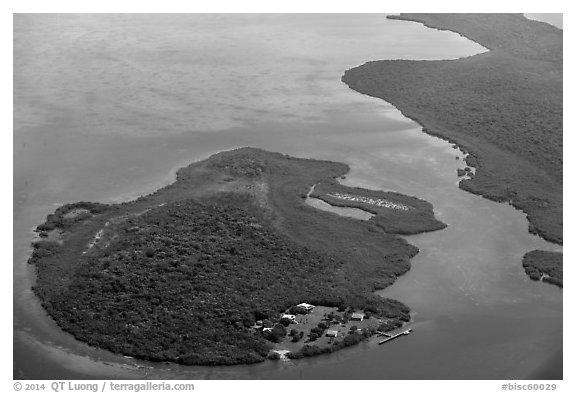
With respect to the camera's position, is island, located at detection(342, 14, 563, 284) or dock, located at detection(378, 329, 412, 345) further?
island, located at detection(342, 14, 563, 284)

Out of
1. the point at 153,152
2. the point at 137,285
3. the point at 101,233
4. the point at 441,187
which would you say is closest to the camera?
the point at 137,285

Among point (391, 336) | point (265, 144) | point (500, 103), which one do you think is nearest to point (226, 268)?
point (391, 336)

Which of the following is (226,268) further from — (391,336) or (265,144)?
(265,144)

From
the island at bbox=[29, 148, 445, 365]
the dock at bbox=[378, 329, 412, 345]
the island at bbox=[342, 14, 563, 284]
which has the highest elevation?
the island at bbox=[342, 14, 563, 284]

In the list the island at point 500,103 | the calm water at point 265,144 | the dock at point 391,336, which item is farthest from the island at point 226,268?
the island at point 500,103

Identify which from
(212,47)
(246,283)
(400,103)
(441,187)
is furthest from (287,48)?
(246,283)

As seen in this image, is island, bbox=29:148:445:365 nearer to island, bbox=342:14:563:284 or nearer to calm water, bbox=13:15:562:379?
calm water, bbox=13:15:562:379

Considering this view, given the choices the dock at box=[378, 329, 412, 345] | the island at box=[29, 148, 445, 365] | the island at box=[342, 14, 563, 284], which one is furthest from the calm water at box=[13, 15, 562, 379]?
the island at box=[342, 14, 563, 284]

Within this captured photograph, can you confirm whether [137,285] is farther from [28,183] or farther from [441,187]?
[441,187]
